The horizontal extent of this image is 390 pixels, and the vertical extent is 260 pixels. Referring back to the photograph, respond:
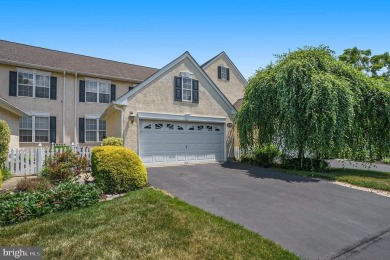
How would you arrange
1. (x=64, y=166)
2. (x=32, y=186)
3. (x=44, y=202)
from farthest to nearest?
(x=64, y=166), (x=32, y=186), (x=44, y=202)

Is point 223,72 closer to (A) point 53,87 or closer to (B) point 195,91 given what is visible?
(B) point 195,91

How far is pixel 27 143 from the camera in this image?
14445 millimetres

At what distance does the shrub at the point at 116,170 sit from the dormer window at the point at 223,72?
1650 cm

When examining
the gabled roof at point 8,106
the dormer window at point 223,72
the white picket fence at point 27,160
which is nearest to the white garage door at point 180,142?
the white picket fence at point 27,160

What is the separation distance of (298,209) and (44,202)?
21.0ft

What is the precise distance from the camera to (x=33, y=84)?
14.8 m

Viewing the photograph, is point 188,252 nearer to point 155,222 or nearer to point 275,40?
point 155,222

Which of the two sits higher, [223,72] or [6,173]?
[223,72]

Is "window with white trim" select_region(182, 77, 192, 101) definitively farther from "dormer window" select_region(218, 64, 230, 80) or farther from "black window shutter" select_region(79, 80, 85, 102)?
"dormer window" select_region(218, 64, 230, 80)

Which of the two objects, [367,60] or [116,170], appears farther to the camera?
[367,60]

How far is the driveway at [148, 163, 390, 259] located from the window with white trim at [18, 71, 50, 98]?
1153cm

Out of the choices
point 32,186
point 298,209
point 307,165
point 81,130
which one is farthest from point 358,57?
point 32,186

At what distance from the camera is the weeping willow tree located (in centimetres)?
975

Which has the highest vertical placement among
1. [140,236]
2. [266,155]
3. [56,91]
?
[56,91]
